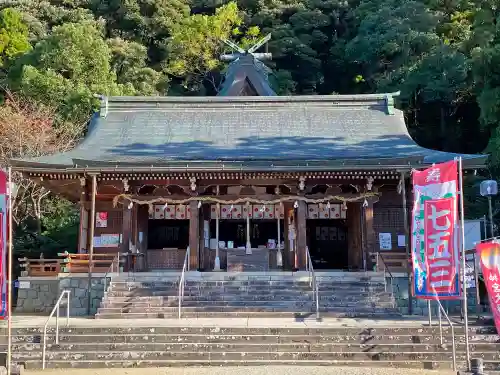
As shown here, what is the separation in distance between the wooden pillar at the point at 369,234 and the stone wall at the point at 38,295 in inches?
373

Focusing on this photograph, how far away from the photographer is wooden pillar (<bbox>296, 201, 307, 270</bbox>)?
16.3 metres

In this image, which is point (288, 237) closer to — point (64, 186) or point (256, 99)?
point (256, 99)

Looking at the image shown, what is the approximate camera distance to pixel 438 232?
10.5 m

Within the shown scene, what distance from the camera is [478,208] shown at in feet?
72.8

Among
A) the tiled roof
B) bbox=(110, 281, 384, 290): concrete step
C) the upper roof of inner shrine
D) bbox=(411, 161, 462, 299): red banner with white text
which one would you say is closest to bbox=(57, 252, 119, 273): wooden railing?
bbox=(110, 281, 384, 290): concrete step

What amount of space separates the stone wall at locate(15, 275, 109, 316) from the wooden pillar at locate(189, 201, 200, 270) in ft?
8.81

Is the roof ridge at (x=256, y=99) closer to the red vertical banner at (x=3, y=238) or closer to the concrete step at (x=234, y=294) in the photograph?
the concrete step at (x=234, y=294)

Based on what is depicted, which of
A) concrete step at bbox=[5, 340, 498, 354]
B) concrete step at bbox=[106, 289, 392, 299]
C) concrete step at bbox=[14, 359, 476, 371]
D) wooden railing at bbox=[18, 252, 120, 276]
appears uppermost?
wooden railing at bbox=[18, 252, 120, 276]

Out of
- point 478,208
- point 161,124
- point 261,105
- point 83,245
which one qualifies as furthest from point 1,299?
point 478,208

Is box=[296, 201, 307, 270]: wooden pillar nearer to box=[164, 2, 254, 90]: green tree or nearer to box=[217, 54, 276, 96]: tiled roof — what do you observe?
box=[217, 54, 276, 96]: tiled roof

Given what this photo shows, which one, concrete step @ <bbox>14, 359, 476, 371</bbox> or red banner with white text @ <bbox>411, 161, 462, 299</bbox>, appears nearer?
red banner with white text @ <bbox>411, 161, 462, 299</bbox>

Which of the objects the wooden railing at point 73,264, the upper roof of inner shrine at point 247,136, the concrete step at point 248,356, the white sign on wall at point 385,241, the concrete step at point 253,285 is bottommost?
the concrete step at point 248,356

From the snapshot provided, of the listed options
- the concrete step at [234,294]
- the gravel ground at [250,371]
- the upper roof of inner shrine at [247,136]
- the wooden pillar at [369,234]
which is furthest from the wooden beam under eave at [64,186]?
the wooden pillar at [369,234]

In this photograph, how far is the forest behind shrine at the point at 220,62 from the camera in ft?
80.1
